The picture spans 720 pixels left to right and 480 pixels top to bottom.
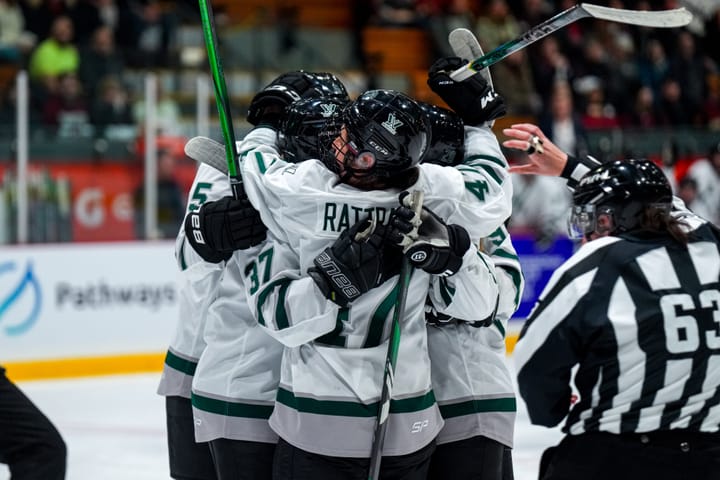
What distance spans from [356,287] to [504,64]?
7.36 meters

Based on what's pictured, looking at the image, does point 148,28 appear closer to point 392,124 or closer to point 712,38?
point 712,38

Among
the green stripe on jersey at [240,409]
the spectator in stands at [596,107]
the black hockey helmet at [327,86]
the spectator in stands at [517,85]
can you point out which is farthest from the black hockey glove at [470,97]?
the spectator in stands at [596,107]

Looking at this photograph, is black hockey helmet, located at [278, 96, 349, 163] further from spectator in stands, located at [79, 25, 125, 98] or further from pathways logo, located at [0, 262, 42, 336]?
spectator in stands, located at [79, 25, 125, 98]

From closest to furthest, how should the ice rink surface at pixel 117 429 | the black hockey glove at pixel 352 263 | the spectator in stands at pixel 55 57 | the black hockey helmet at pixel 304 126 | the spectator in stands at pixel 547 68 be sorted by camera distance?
the black hockey glove at pixel 352 263 → the black hockey helmet at pixel 304 126 → the ice rink surface at pixel 117 429 → the spectator in stands at pixel 55 57 → the spectator in stands at pixel 547 68

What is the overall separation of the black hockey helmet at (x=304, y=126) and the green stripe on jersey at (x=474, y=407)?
0.54 meters

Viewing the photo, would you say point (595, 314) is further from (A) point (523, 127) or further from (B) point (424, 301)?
(A) point (523, 127)

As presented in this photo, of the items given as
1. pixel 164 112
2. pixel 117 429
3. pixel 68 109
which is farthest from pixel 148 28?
pixel 117 429

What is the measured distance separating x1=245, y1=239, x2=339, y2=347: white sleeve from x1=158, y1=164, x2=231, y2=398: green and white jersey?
0.96 feet

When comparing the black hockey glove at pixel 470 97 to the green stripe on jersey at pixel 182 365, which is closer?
the black hockey glove at pixel 470 97

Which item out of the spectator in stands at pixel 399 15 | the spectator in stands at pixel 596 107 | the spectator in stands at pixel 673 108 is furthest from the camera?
the spectator in stands at pixel 399 15

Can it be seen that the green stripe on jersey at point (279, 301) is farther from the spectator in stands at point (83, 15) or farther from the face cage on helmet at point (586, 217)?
the spectator in stands at point (83, 15)

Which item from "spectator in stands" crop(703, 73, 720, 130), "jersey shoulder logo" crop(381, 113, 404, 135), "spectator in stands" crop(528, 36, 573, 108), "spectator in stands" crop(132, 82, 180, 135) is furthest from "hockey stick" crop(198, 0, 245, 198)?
"spectator in stands" crop(703, 73, 720, 130)

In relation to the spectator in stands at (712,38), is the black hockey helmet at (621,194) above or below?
below

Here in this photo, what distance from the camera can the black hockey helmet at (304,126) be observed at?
211cm
